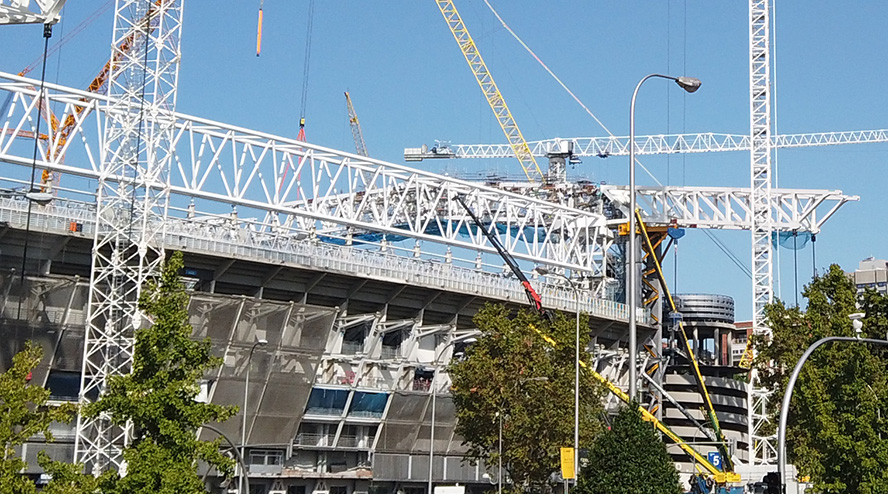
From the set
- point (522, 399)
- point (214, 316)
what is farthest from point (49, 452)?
point (522, 399)

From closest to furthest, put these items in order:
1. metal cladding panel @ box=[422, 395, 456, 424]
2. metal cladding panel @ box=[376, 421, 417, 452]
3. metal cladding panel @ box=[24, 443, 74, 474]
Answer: metal cladding panel @ box=[24, 443, 74, 474], metal cladding panel @ box=[376, 421, 417, 452], metal cladding panel @ box=[422, 395, 456, 424]

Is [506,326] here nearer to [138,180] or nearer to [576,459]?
[576,459]

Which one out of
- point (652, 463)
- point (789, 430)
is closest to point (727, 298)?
point (789, 430)

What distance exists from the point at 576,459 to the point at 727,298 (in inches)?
4301

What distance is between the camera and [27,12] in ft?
136

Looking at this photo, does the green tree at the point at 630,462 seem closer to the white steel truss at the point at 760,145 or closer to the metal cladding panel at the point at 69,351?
the metal cladding panel at the point at 69,351

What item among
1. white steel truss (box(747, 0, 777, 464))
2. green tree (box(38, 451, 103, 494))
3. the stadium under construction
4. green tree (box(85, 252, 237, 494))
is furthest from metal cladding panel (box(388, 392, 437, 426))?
green tree (box(38, 451, 103, 494))

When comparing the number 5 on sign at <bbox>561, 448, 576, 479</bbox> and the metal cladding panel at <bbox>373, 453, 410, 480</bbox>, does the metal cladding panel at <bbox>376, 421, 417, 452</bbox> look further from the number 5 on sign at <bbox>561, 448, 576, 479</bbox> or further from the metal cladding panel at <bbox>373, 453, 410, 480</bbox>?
the number 5 on sign at <bbox>561, 448, 576, 479</bbox>

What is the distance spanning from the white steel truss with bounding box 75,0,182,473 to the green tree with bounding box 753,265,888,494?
3862 centimetres

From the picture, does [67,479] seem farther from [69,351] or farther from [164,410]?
[69,351]

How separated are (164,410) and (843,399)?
26.9 meters

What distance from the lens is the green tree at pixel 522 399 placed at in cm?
5975

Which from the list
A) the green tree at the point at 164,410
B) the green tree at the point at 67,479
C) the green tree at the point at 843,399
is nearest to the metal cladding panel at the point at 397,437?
the green tree at the point at 843,399

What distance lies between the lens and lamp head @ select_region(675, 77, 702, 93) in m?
39.7
